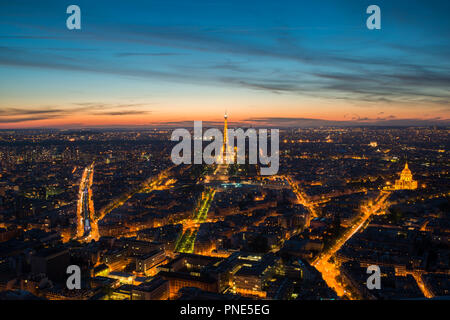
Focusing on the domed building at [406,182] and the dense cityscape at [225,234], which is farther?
the domed building at [406,182]

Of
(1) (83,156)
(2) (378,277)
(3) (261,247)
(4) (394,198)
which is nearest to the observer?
(2) (378,277)

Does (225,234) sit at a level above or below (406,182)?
below

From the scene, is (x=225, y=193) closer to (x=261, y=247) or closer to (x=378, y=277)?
(x=261, y=247)

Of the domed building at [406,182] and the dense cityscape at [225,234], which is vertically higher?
the domed building at [406,182]

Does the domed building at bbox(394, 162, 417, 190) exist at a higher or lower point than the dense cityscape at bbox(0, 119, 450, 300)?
higher

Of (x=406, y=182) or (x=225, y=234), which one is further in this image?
(x=406, y=182)

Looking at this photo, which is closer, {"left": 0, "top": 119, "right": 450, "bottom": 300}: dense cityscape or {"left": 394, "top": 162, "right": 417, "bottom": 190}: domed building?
{"left": 0, "top": 119, "right": 450, "bottom": 300}: dense cityscape
